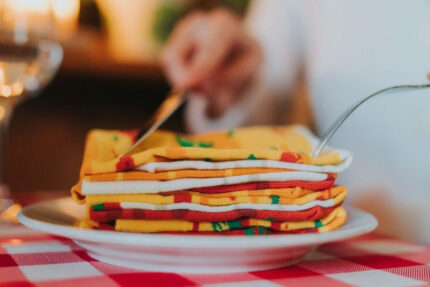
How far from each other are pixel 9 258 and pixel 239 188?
16 cm

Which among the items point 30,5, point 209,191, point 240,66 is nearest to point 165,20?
point 240,66

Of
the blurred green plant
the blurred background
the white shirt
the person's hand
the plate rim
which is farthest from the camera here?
the blurred green plant

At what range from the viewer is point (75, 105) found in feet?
4.98

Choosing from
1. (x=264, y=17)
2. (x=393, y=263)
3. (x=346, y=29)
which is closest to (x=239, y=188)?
(x=393, y=263)

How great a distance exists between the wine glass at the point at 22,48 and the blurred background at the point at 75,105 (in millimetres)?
806

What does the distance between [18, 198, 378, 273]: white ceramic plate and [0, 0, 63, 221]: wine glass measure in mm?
267

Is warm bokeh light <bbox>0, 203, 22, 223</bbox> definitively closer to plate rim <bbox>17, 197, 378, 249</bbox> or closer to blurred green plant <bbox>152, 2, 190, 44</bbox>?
plate rim <bbox>17, 197, 378, 249</bbox>

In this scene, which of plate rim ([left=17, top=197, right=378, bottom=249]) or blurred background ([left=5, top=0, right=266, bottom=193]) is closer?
plate rim ([left=17, top=197, right=378, bottom=249])

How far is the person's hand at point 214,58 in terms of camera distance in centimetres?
83

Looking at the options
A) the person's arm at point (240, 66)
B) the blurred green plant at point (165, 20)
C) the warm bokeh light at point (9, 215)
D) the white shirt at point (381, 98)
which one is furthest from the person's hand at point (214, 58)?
the blurred green plant at point (165, 20)

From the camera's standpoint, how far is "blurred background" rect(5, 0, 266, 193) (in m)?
1.45

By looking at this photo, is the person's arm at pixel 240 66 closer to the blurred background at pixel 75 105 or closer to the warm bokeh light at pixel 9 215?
the warm bokeh light at pixel 9 215

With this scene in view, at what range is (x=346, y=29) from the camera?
62 centimetres

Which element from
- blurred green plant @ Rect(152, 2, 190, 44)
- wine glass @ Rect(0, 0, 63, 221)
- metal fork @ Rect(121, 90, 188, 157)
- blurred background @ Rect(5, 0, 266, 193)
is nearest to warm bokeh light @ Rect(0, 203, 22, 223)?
wine glass @ Rect(0, 0, 63, 221)
